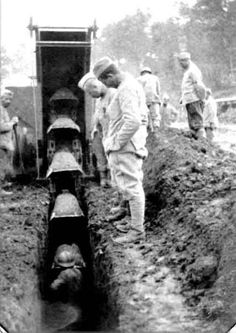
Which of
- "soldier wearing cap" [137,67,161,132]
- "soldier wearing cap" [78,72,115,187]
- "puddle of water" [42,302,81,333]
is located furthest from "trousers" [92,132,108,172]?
"puddle of water" [42,302,81,333]

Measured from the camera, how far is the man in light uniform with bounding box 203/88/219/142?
A: 7123 mm

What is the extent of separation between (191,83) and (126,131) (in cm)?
313

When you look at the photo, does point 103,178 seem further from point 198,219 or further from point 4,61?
point 198,219

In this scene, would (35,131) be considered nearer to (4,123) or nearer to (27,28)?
(4,123)

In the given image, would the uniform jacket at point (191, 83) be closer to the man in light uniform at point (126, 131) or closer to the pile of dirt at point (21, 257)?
the pile of dirt at point (21, 257)

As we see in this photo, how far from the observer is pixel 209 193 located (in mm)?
4355

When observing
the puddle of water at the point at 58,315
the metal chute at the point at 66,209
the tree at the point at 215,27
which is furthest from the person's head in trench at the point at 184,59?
the puddle of water at the point at 58,315

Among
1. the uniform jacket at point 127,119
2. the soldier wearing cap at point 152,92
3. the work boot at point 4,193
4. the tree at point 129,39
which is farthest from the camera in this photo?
the soldier wearing cap at point 152,92

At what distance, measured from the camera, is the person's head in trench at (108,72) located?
12.6 ft

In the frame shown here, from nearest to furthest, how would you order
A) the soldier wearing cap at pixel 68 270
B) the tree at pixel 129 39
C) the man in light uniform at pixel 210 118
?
the tree at pixel 129 39 < the soldier wearing cap at pixel 68 270 < the man in light uniform at pixel 210 118

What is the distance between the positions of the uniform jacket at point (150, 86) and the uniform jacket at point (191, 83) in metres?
1.48

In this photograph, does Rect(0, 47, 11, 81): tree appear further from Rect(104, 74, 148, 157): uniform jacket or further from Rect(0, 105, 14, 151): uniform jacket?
Rect(104, 74, 148, 157): uniform jacket

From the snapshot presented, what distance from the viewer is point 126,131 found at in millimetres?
3789

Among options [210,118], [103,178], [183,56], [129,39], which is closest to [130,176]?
[129,39]
